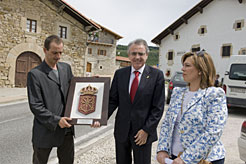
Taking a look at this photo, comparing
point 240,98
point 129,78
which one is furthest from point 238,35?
point 129,78

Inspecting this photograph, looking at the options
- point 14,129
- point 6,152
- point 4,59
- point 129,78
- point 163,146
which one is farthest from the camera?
point 4,59

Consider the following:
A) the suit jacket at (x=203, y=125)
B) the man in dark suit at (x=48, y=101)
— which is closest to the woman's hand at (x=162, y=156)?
the suit jacket at (x=203, y=125)

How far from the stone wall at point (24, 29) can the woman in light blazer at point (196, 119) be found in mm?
14364

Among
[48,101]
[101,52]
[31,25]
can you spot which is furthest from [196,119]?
[101,52]

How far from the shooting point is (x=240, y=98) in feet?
24.5

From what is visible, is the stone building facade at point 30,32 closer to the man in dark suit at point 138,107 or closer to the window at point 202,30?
the window at point 202,30

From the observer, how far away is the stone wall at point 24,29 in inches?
510

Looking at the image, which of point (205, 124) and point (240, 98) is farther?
point (240, 98)

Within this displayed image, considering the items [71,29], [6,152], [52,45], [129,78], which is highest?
[71,29]

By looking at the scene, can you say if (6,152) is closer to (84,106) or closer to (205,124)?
(84,106)

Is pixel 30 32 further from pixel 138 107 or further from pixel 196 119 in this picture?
pixel 196 119

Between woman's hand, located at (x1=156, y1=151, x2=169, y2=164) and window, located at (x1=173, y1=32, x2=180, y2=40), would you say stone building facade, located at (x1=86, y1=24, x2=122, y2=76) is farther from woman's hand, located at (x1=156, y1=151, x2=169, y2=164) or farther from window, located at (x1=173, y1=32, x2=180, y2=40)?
woman's hand, located at (x1=156, y1=151, x2=169, y2=164)

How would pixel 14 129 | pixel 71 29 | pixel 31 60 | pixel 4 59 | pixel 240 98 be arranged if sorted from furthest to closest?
pixel 71 29 < pixel 31 60 < pixel 4 59 < pixel 240 98 < pixel 14 129

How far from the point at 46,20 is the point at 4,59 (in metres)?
4.33
